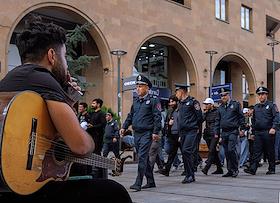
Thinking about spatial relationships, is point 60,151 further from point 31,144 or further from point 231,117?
point 231,117

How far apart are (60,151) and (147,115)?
5.96 m

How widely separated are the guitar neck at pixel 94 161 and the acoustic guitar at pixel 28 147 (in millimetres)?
29

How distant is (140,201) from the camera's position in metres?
6.71

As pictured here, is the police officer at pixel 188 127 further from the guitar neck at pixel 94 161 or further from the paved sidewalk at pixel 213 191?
the guitar neck at pixel 94 161

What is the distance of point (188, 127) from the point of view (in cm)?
950

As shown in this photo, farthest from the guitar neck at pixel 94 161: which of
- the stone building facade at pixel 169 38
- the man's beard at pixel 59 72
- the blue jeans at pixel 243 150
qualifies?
the stone building facade at pixel 169 38

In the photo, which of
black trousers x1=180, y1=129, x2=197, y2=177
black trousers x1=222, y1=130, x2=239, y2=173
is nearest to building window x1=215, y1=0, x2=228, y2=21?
black trousers x1=222, y1=130, x2=239, y2=173

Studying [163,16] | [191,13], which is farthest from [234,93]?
[163,16]

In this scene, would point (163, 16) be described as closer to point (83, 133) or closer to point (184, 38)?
point (184, 38)

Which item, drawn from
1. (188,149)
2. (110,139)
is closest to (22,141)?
(188,149)

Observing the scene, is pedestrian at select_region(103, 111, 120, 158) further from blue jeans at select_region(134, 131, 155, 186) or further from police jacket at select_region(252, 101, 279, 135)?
blue jeans at select_region(134, 131, 155, 186)

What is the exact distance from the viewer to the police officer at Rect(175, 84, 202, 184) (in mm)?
9188

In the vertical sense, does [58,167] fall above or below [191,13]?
below

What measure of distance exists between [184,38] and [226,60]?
816 centimetres
